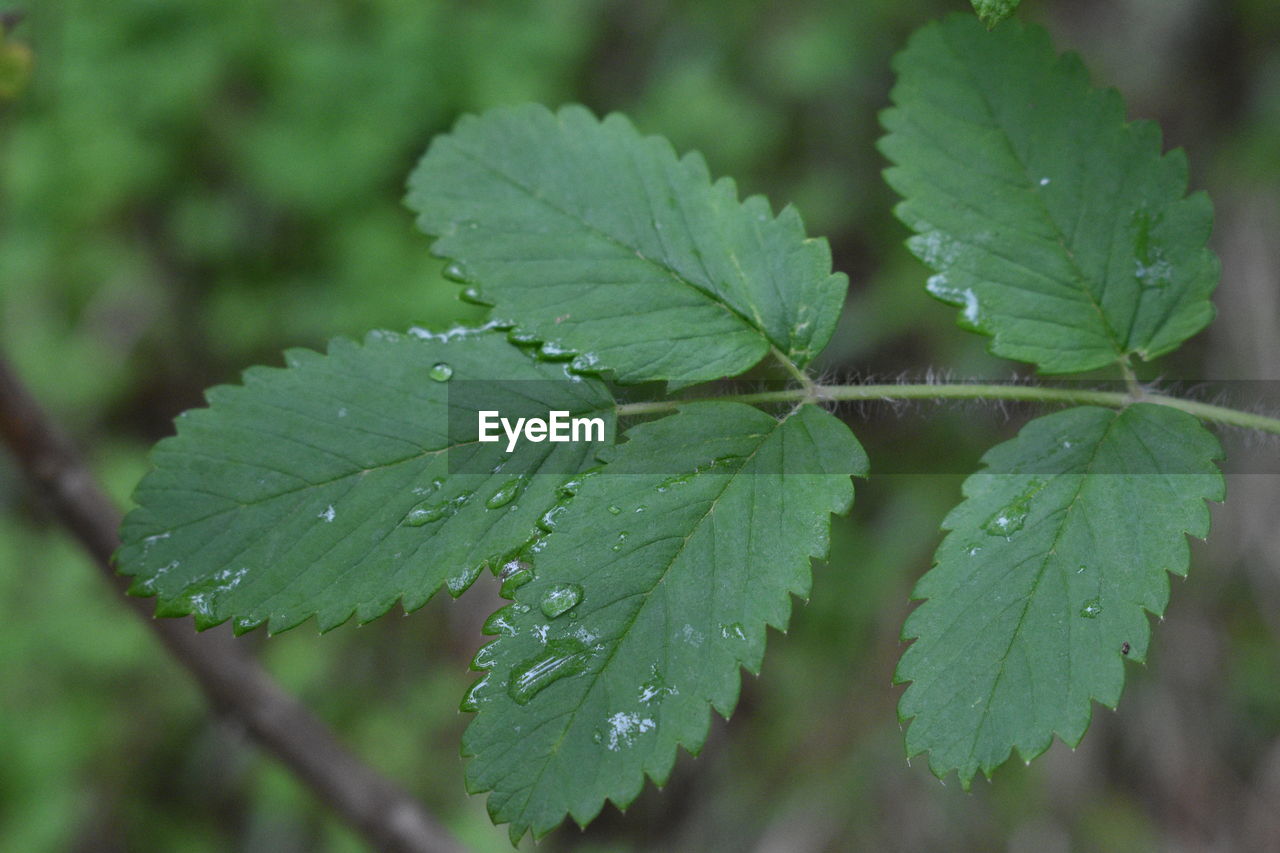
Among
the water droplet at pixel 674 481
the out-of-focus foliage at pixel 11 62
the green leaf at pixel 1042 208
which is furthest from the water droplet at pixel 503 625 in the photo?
the out-of-focus foliage at pixel 11 62

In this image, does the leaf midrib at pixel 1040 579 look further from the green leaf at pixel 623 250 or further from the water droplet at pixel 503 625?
the water droplet at pixel 503 625

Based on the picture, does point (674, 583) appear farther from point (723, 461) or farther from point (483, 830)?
point (483, 830)

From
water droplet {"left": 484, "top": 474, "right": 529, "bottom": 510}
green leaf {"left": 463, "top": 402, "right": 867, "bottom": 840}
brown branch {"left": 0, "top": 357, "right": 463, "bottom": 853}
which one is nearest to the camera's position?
green leaf {"left": 463, "top": 402, "right": 867, "bottom": 840}

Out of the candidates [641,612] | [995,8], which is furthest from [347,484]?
[995,8]

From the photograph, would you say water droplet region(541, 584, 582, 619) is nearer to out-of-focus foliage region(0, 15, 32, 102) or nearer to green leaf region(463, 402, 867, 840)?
green leaf region(463, 402, 867, 840)

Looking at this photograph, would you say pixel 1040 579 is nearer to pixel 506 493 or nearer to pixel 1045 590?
pixel 1045 590

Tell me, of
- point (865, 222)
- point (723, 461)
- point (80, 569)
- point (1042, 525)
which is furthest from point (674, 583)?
point (80, 569)

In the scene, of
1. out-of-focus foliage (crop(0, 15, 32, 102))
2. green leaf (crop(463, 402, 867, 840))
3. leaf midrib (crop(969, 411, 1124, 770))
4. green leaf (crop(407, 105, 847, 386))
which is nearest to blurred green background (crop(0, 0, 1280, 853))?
out-of-focus foliage (crop(0, 15, 32, 102))
